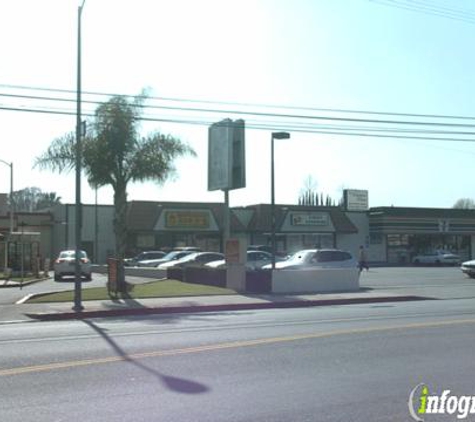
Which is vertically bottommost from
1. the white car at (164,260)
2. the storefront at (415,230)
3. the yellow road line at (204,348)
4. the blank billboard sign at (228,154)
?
the yellow road line at (204,348)

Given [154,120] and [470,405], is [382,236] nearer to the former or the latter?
[154,120]

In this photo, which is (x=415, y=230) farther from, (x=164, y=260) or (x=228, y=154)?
(x=228, y=154)

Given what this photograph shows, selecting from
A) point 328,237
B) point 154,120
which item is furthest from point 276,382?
point 328,237

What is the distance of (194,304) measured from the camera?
20.1 metres

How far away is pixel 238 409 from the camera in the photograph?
708 cm

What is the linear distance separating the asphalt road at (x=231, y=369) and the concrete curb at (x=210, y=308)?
205cm

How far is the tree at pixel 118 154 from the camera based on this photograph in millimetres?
25484

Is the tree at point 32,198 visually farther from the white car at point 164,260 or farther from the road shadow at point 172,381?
the road shadow at point 172,381

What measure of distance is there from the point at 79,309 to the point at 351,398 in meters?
12.1

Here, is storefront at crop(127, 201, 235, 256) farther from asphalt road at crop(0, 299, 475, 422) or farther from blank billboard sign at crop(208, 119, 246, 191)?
asphalt road at crop(0, 299, 475, 422)

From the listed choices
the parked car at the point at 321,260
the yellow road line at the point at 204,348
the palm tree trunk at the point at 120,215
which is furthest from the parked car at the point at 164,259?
the yellow road line at the point at 204,348

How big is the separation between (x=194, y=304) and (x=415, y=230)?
47396 millimetres

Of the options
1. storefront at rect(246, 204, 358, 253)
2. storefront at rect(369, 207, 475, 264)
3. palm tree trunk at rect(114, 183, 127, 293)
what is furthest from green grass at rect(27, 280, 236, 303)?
storefront at rect(369, 207, 475, 264)

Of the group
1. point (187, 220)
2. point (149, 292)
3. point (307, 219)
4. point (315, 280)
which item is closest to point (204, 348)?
point (149, 292)
